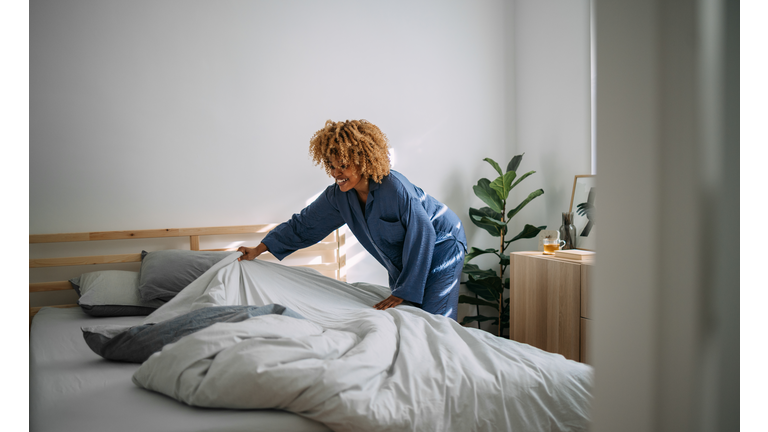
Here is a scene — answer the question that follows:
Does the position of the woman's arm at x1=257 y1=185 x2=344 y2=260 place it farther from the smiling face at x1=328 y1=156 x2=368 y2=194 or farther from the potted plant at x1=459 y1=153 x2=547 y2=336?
the potted plant at x1=459 y1=153 x2=547 y2=336

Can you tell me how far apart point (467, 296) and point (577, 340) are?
3.47 ft

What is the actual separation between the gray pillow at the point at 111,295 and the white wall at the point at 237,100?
395 mm

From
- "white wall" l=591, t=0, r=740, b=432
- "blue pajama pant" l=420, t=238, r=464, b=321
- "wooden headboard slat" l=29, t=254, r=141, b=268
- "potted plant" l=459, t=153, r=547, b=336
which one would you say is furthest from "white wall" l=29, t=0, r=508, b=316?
"white wall" l=591, t=0, r=740, b=432

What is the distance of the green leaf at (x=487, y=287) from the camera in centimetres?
322

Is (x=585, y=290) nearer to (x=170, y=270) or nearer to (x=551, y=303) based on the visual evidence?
(x=551, y=303)

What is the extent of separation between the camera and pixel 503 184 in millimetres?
3135

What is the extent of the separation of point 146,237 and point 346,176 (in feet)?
4.45

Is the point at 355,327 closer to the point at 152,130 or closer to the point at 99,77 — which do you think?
the point at 152,130

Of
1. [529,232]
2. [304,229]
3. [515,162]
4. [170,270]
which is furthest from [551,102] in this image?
[170,270]

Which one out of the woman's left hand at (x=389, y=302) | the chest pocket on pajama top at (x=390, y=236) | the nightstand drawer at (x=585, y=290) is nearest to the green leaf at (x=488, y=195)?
the nightstand drawer at (x=585, y=290)

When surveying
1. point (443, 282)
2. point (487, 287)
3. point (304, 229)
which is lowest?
point (487, 287)

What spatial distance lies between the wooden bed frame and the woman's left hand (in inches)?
41.2

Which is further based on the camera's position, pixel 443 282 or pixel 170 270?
pixel 170 270

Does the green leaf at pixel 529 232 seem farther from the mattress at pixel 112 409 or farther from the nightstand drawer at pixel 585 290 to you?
the mattress at pixel 112 409
